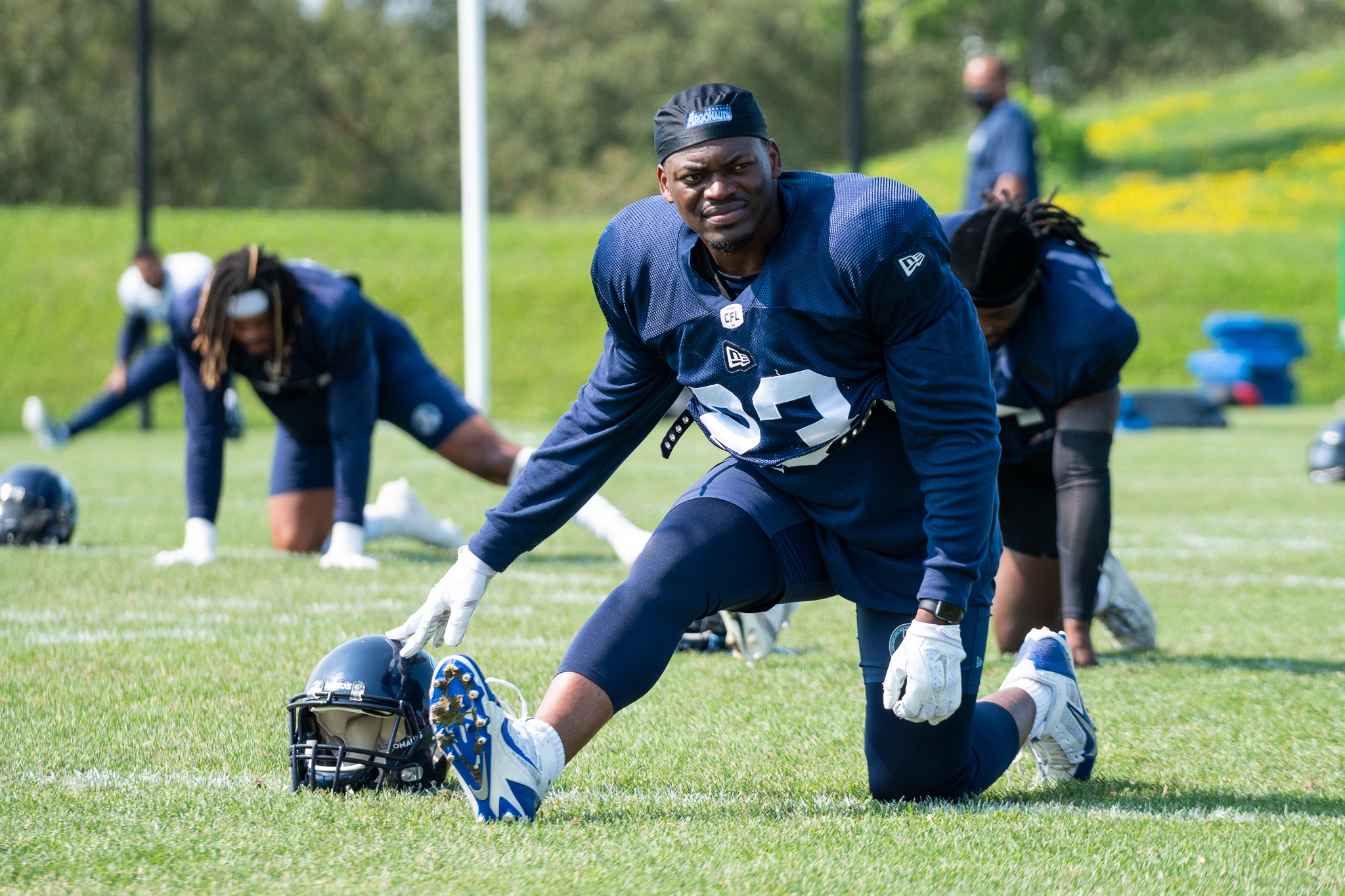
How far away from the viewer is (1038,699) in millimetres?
3223

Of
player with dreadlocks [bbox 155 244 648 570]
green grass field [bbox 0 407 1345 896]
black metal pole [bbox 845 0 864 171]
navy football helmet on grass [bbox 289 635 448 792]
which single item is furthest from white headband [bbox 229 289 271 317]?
black metal pole [bbox 845 0 864 171]

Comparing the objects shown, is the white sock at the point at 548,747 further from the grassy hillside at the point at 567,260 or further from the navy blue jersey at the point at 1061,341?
the grassy hillside at the point at 567,260

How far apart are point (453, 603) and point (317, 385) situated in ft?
12.4

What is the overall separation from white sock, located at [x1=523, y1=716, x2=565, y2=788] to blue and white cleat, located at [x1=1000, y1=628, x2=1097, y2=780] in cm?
108

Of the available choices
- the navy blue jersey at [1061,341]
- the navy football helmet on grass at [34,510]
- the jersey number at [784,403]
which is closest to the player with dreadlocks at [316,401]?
the navy football helmet on grass at [34,510]

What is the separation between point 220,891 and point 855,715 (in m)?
1.91

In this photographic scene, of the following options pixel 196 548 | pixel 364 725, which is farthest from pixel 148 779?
pixel 196 548

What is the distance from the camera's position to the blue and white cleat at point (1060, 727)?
321 cm

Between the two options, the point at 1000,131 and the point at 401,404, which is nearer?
the point at 401,404

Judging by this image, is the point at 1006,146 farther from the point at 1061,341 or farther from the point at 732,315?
the point at 732,315

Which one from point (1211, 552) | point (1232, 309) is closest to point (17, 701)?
point (1211, 552)

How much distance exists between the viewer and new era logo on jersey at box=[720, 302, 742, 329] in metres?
2.72

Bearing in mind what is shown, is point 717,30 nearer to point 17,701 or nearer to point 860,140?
point 860,140

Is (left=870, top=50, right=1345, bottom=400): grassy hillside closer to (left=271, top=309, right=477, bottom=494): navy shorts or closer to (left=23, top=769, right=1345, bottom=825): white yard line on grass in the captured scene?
(left=271, top=309, right=477, bottom=494): navy shorts
